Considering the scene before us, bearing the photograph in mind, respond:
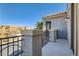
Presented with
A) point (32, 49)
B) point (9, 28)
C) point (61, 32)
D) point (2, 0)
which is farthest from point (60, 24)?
point (2, 0)

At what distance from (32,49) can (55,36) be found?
5049mm

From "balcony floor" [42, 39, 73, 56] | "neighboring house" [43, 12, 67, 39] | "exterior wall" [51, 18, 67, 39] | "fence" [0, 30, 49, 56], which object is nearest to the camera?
"fence" [0, 30, 49, 56]

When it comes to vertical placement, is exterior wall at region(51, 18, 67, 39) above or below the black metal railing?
above

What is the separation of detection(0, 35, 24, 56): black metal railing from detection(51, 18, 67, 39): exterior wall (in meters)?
3.48

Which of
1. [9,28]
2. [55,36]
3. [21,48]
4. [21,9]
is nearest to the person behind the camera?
[21,48]

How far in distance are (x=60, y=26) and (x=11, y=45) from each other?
4.21 meters

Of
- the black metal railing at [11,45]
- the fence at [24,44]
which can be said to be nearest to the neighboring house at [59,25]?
the black metal railing at [11,45]

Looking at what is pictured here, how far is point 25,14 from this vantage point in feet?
16.5

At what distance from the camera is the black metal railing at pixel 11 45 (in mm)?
3703

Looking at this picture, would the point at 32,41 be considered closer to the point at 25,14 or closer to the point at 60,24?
the point at 25,14

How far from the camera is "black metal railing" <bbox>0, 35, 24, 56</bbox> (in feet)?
12.1

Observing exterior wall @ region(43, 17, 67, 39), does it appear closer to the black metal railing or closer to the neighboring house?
the neighboring house

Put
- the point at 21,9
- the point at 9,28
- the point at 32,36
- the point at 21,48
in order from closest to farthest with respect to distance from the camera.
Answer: the point at 32,36 → the point at 21,48 → the point at 9,28 → the point at 21,9

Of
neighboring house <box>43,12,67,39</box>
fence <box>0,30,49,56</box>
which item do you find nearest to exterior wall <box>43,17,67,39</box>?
neighboring house <box>43,12,67,39</box>
